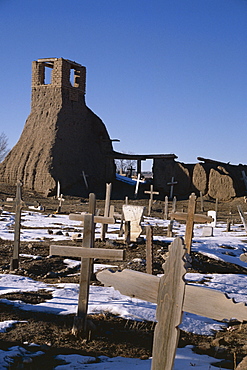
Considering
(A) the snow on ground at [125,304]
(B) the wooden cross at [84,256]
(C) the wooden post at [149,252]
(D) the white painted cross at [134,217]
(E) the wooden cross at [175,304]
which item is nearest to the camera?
(E) the wooden cross at [175,304]

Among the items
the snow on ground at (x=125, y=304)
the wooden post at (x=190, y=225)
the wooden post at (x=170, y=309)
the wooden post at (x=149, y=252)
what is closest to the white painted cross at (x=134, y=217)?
the snow on ground at (x=125, y=304)

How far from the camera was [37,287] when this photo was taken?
8.53 metres

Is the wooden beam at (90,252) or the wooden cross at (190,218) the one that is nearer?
the wooden beam at (90,252)

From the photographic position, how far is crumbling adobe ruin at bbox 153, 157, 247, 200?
35.8 m

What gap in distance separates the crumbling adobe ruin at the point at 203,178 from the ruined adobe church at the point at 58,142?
5219 mm

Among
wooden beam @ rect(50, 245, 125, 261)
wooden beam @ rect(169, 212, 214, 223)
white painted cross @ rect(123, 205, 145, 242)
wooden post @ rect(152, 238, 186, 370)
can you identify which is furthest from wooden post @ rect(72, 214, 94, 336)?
white painted cross @ rect(123, 205, 145, 242)

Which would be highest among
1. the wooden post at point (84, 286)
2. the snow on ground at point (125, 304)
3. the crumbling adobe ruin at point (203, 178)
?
Answer: the crumbling adobe ruin at point (203, 178)

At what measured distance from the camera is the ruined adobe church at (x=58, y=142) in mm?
36781

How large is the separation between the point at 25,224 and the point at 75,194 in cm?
1794

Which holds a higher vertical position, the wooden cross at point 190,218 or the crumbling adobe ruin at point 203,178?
the crumbling adobe ruin at point 203,178

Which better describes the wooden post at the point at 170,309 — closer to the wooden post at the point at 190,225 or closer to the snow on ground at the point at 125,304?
the snow on ground at the point at 125,304

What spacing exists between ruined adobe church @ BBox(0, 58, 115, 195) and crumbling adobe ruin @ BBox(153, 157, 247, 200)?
5.22 m

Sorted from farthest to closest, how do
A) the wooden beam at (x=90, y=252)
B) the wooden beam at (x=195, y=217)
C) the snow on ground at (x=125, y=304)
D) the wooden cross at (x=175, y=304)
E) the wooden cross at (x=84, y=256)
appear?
the wooden beam at (x=195, y=217), the wooden cross at (x=84, y=256), the wooden beam at (x=90, y=252), the snow on ground at (x=125, y=304), the wooden cross at (x=175, y=304)

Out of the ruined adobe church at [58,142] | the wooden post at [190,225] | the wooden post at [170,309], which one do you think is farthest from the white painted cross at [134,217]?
the ruined adobe church at [58,142]
